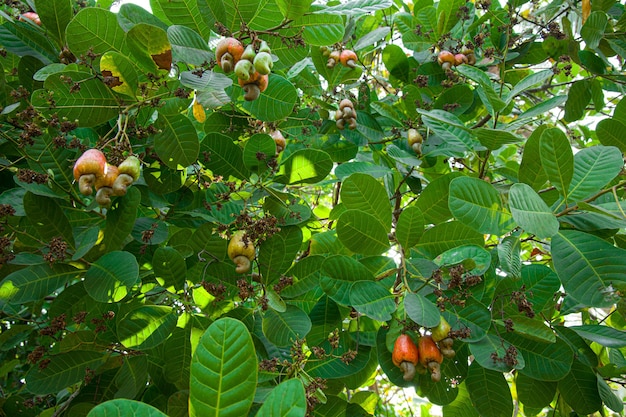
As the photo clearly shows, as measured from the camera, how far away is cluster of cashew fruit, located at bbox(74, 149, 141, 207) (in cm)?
106

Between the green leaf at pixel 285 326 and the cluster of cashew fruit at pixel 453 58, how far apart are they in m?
1.12

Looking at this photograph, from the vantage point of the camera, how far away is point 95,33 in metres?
1.24

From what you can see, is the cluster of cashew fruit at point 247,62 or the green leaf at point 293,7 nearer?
the cluster of cashew fruit at point 247,62

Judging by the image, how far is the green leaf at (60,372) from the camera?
49.3 inches

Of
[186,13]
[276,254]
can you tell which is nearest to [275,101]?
[186,13]

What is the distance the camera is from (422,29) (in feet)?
6.55

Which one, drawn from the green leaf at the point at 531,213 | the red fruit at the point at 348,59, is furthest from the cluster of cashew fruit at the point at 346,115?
the green leaf at the point at 531,213

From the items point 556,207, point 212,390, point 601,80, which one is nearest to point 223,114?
point 556,207

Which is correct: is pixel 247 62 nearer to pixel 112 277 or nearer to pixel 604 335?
pixel 112 277

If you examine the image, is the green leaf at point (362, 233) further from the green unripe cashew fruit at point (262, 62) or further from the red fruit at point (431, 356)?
the green unripe cashew fruit at point (262, 62)

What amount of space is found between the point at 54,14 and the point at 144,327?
2.87 feet

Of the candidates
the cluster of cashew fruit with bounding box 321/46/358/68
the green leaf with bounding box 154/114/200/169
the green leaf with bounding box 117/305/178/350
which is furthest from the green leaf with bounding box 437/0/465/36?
the green leaf with bounding box 117/305/178/350

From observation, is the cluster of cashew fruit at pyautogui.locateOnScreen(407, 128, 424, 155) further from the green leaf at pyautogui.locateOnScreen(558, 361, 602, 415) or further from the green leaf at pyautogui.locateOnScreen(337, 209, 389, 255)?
the green leaf at pyautogui.locateOnScreen(558, 361, 602, 415)

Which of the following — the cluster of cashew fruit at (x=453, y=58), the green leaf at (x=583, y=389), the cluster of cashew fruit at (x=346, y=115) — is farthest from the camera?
the cluster of cashew fruit at (x=453, y=58)
